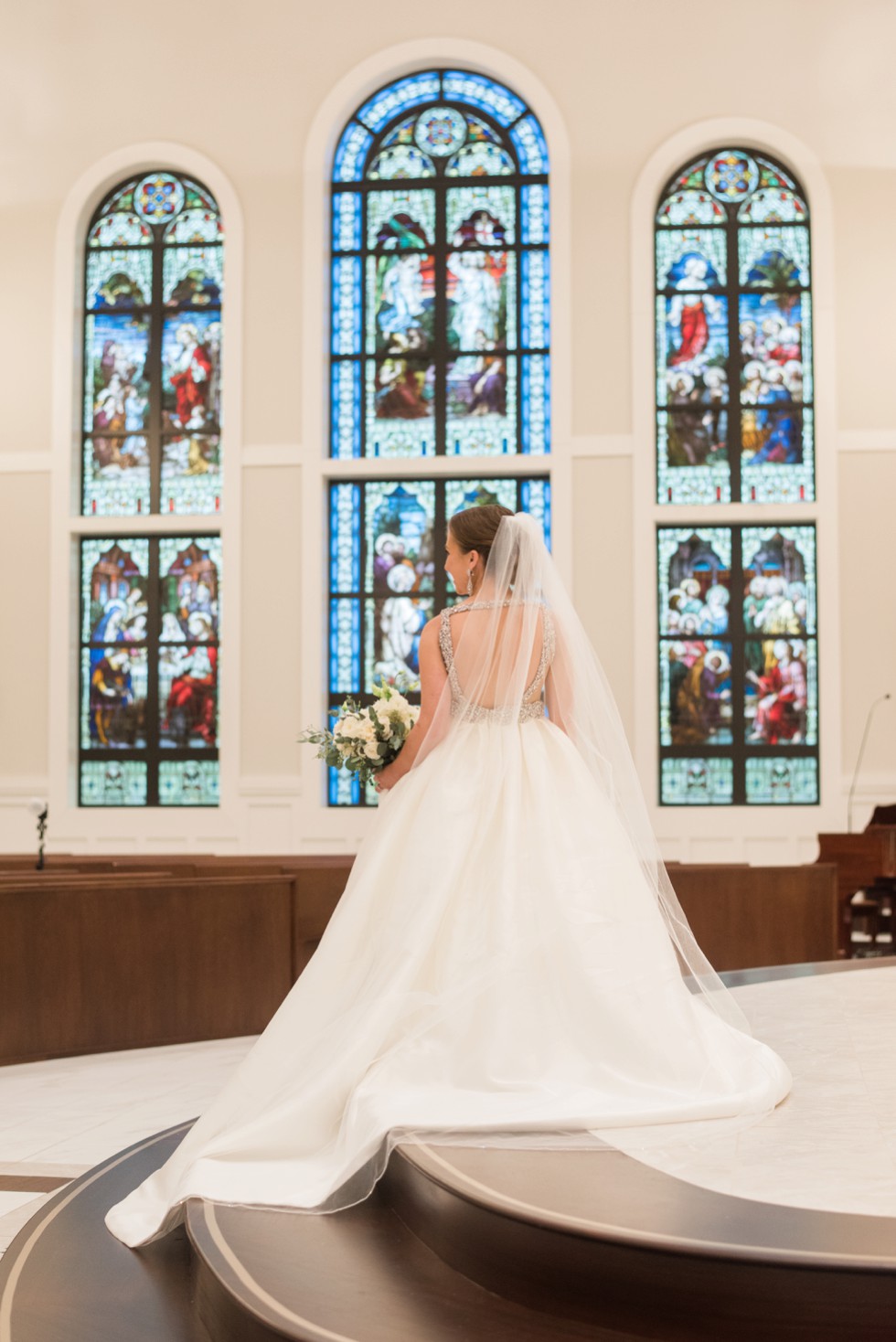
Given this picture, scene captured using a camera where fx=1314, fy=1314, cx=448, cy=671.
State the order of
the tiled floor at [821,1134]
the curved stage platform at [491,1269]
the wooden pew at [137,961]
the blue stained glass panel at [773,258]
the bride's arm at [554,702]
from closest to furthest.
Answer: the curved stage platform at [491,1269], the tiled floor at [821,1134], the bride's arm at [554,702], the wooden pew at [137,961], the blue stained glass panel at [773,258]

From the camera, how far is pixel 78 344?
12.2 metres

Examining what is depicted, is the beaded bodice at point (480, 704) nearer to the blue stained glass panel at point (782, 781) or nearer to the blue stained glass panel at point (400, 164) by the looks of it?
the blue stained glass panel at point (782, 781)

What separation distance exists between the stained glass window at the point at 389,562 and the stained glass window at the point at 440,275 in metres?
0.35

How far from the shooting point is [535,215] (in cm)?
1198

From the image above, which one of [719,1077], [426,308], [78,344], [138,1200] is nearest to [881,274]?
[426,308]

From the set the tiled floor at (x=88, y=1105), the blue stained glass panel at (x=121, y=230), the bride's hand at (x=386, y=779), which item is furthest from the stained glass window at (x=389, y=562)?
the bride's hand at (x=386, y=779)

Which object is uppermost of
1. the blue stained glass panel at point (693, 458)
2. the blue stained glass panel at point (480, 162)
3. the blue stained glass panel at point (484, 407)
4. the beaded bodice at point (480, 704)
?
the blue stained glass panel at point (480, 162)

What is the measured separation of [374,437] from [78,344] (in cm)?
291

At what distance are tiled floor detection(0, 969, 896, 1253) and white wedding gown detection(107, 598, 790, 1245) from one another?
0.61ft

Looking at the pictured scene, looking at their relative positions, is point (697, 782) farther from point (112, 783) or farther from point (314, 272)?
point (314, 272)

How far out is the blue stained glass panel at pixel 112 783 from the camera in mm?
11852

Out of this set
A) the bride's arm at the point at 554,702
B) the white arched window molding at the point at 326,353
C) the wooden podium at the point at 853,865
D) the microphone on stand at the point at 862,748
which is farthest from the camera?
the white arched window molding at the point at 326,353

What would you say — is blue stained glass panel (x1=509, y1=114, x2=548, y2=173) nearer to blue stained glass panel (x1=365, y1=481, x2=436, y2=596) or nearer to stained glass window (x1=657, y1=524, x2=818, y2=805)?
blue stained glass panel (x1=365, y1=481, x2=436, y2=596)

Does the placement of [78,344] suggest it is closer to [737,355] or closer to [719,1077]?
[737,355]
